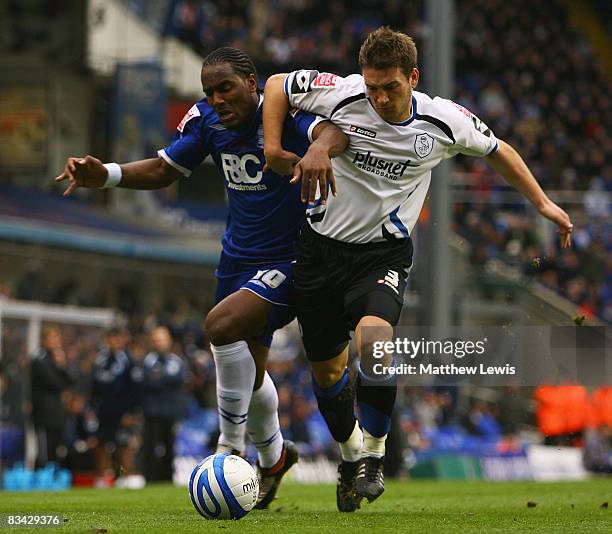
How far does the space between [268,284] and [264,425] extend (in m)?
0.98

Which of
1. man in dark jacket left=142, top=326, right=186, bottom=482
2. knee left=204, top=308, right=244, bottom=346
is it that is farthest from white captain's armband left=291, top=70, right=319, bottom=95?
man in dark jacket left=142, top=326, right=186, bottom=482

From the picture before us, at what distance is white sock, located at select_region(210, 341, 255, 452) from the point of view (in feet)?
22.8

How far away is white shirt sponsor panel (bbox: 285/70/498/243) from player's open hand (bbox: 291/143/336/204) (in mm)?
505

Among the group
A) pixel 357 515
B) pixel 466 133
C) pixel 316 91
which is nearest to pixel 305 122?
pixel 316 91

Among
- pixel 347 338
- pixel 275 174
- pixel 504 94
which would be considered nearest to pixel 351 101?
pixel 275 174

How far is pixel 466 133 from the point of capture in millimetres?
6660

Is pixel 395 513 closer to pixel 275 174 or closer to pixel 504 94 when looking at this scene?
pixel 275 174

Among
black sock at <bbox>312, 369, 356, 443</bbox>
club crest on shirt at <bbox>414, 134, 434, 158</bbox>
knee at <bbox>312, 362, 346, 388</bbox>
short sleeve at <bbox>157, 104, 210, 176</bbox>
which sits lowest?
black sock at <bbox>312, 369, 356, 443</bbox>

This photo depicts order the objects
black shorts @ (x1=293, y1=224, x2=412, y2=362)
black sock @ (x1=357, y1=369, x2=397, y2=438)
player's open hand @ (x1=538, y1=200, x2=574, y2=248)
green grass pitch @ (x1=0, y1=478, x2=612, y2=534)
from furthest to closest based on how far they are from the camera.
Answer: player's open hand @ (x1=538, y1=200, x2=574, y2=248), black sock @ (x1=357, y1=369, x2=397, y2=438), black shorts @ (x1=293, y1=224, x2=412, y2=362), green grass pitch @ (x1=0, y1=478, x2=612, y2=534)

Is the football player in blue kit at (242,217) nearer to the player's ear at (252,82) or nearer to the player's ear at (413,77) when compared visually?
the player's ear at (252,82)

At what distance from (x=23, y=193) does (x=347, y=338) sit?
16.9 meters

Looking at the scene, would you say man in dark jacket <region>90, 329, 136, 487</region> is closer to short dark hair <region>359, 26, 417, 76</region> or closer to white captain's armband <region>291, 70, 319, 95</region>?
white captain's armband <region>291, 70, 319, 95</region>

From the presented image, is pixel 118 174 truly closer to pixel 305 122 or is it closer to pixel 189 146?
pixel 189 146

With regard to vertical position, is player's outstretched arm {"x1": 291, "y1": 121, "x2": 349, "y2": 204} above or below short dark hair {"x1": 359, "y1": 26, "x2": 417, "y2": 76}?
below
